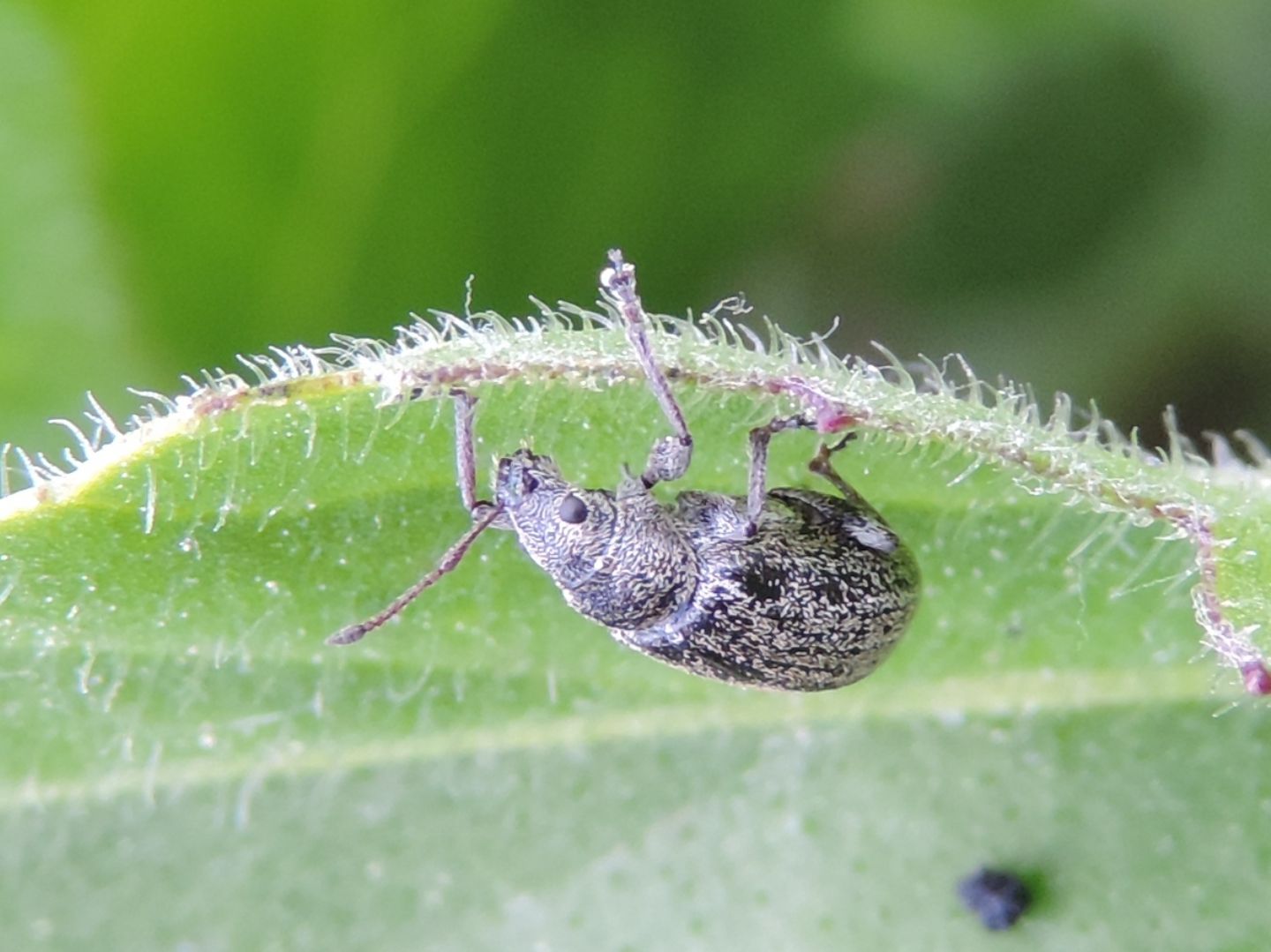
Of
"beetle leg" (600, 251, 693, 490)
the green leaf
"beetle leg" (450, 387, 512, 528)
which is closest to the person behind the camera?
"beetle leg" (600, 251, 693, 490)

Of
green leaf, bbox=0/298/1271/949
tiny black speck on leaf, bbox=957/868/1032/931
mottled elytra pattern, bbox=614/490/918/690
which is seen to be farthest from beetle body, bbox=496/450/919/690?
tiny black speck on leaf, bbox=957/868/1032/931

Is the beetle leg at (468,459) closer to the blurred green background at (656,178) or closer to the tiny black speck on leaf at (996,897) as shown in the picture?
the tiny black speck on leaf at (996,897)

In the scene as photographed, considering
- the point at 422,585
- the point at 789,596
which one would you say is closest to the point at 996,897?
the point at 789,596

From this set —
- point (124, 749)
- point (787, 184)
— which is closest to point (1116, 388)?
point (787, 184)

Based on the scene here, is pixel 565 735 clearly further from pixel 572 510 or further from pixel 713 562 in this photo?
pixel 713 562

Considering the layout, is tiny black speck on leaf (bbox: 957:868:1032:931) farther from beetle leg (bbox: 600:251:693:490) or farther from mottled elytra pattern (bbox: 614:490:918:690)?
beetle leg (bbox: 600:251:693:490)

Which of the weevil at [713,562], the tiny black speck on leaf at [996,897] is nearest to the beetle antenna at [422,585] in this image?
the weevil at [713,562]

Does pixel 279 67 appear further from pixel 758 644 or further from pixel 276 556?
pixel 758 644

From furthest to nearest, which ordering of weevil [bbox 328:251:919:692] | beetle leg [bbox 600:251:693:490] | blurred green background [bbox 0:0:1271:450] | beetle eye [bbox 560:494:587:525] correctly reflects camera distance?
blurred green background [bbox 0:0:1271:450] → beetle eye [bbox 560:494:587:525] → weevil [bbox 328:251:919:692] → beetle leg [bbox 600:251:693:490]
